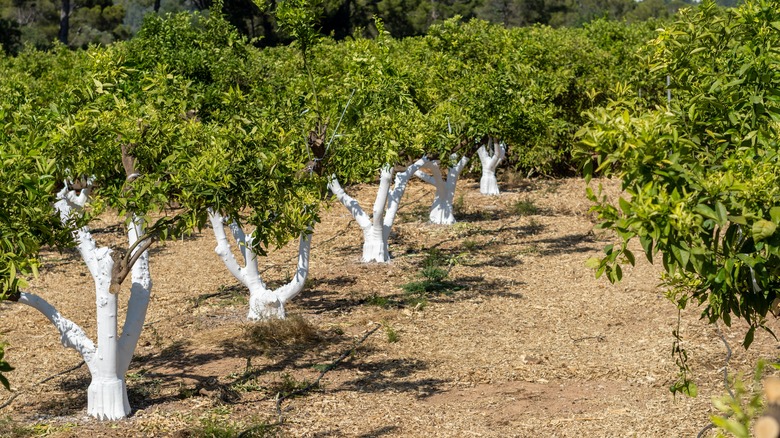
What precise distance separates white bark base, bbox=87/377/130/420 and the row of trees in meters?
0.01

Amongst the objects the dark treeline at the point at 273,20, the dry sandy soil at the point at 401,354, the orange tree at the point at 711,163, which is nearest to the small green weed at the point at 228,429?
the dry sandy soil at the point at 401,354

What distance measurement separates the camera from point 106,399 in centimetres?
841

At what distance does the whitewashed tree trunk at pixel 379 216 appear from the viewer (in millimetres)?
14906

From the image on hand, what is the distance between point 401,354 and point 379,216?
14.6 feet

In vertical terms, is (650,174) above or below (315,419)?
above

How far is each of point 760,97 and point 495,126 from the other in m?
9.87

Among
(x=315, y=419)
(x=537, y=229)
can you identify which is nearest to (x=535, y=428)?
(x=315, y=419)

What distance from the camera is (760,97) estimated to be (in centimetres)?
573

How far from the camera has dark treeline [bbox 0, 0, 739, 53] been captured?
1467 inches

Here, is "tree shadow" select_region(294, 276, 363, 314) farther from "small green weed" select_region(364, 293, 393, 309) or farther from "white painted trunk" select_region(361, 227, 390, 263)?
"white painted trunk" select_region(361, 227, 390, 263)

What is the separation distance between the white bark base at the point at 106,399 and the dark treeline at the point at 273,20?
24.6 meters

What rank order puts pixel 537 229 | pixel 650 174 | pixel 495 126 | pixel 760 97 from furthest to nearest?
pixel 537 229, pixel 495 126, pixel 760 97, pixel 650 174

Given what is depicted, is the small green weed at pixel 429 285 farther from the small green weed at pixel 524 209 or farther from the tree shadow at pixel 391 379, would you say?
the small green weed at pixel 524 209

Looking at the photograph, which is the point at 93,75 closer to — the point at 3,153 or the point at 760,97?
the point at 3,153
